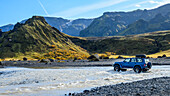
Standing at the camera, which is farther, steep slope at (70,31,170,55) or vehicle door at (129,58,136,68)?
steep slope at (70,31,170,55)

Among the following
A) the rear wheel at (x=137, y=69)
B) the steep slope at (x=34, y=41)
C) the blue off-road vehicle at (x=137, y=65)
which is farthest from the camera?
the steep slope at (x=34, y=41)

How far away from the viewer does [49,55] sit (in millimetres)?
104500

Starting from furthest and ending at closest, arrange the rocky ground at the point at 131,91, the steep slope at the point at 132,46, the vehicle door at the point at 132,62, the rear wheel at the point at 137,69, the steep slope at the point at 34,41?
1. the steep slope at the point at 132,46
2. the steep slope at the point at 34,41
3. the vehicle door at the point at 132,62
4. the rear wheel at the point at 137,69
5. the rocky ground at the point at 131,91

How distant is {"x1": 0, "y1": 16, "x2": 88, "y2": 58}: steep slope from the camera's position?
10881 centimetres

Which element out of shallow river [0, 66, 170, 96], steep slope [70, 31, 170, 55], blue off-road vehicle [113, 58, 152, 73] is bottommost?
shallow river [0, 66, 170, 96]

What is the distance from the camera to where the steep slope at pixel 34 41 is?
357 feet

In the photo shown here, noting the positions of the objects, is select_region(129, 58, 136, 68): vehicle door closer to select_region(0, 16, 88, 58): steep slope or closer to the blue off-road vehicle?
the blue off-road vehicle

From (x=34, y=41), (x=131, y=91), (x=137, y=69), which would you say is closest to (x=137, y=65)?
(x=137, y=69)

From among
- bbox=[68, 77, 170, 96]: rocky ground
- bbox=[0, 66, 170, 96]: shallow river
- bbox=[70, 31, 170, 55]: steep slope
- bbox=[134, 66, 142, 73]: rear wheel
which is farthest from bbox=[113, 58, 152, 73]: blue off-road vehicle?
bbox=[70, 31, 170, 55]: steep slope

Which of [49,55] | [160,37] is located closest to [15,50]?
[49,55]

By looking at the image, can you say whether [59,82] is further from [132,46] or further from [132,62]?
[132,46]

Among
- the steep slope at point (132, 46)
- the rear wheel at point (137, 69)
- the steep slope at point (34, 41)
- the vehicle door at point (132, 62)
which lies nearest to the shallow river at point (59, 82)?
the rear wheel at point (137, 69)

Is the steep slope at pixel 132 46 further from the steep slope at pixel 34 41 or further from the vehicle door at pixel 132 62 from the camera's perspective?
the vehicle door at pixel 132 62

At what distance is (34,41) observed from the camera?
120125 mm
